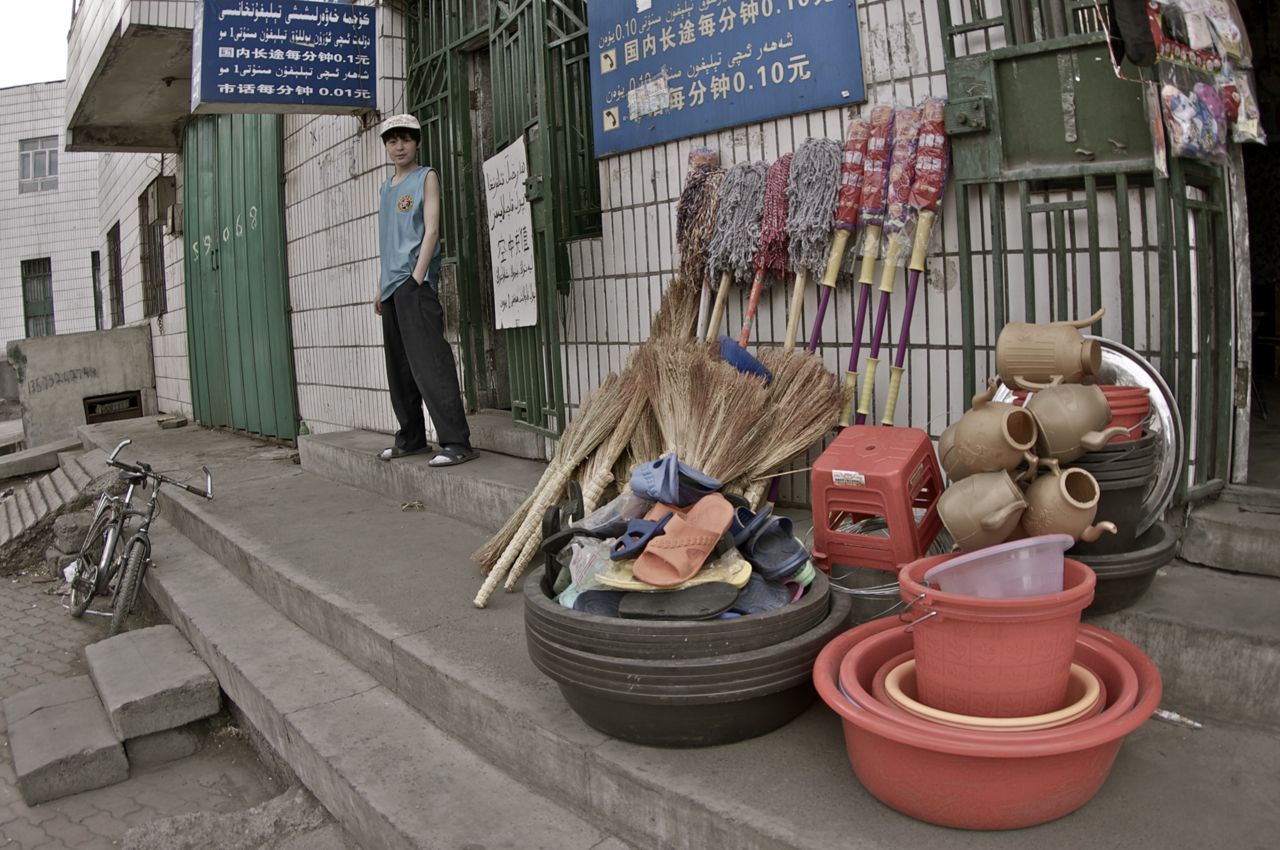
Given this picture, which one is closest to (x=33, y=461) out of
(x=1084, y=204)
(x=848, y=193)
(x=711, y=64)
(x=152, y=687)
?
(x=152, y=687)

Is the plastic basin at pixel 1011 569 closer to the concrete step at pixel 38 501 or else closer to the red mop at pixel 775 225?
the red mop at pixel 775 225

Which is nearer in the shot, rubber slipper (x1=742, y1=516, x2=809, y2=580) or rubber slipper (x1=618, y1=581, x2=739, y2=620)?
rubber slipper (x1=618, y1=581, x2=739, y2=620)

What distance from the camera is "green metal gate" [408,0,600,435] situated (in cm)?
493

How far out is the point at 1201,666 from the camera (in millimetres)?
2426

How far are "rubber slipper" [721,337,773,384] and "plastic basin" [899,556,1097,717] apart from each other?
1.53m

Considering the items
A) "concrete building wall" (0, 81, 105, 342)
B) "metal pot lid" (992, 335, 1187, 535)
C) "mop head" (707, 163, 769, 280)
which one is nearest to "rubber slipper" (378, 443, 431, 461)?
"mop head" (707, 163, 769, 280)

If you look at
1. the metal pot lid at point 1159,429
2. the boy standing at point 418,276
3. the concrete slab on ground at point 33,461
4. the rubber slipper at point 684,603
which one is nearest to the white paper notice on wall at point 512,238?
the boy standing at point 418,276

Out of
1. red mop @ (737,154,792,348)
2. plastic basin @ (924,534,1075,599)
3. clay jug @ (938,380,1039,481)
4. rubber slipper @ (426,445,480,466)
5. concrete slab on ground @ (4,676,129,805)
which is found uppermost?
red mop @ (737,154,792,348)

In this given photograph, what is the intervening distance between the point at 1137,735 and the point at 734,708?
1.00m

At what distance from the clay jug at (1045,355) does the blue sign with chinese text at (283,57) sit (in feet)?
17.1

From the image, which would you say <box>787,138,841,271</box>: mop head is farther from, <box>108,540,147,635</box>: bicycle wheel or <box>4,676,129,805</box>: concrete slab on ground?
<box>108,540,147,635</box>: bicycle wheel

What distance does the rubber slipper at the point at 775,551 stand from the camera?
99.3 inches

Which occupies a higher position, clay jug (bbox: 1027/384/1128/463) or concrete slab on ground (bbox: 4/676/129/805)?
clay jug (bbox: 1027/384/1128/463)

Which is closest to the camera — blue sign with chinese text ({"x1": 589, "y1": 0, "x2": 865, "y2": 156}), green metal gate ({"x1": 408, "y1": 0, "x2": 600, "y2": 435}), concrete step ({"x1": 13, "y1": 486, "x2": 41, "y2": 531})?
blue sign with chinese text ({"x1": 589, "y1": 0, "x2": 865, "y2": 156})
